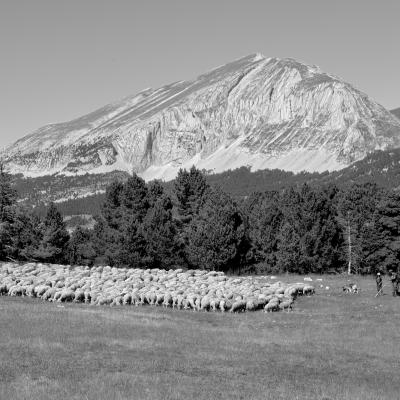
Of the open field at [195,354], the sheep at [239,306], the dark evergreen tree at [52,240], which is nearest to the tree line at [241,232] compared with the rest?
the dark evergreen tree at [52,240]

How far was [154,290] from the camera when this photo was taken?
41812 millimetres

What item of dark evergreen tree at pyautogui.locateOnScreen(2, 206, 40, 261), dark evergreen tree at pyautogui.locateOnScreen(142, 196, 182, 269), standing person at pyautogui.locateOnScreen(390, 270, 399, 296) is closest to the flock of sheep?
standing person at pyautogui.locateOnScreen(390, 270, 399, 296)

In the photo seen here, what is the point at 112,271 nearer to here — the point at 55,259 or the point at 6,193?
the point at 6,193

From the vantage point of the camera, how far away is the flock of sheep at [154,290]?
39.0m

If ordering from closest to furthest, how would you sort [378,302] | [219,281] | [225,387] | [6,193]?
[225,387] < [378,302] < [219,281] < [6,193]

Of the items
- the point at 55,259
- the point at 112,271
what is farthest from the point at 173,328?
the point at 55,259

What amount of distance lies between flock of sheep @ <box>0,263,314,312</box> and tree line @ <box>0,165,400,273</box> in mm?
14303

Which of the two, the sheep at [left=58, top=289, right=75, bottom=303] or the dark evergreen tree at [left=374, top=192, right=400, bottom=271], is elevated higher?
the dark evergreen tree at [left=374, top=192, right=400, bottom=271]

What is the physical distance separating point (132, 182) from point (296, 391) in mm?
59407

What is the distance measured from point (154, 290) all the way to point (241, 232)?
26522 mm

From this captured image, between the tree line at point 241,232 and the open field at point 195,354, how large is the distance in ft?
91.8

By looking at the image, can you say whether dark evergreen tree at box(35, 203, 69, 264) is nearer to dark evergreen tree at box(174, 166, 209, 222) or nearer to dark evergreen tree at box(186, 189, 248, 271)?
dark evergreen tree at box(174, 166, 209, 222)

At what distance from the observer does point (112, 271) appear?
54.7m

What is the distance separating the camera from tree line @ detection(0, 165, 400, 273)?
64938 millimetres
